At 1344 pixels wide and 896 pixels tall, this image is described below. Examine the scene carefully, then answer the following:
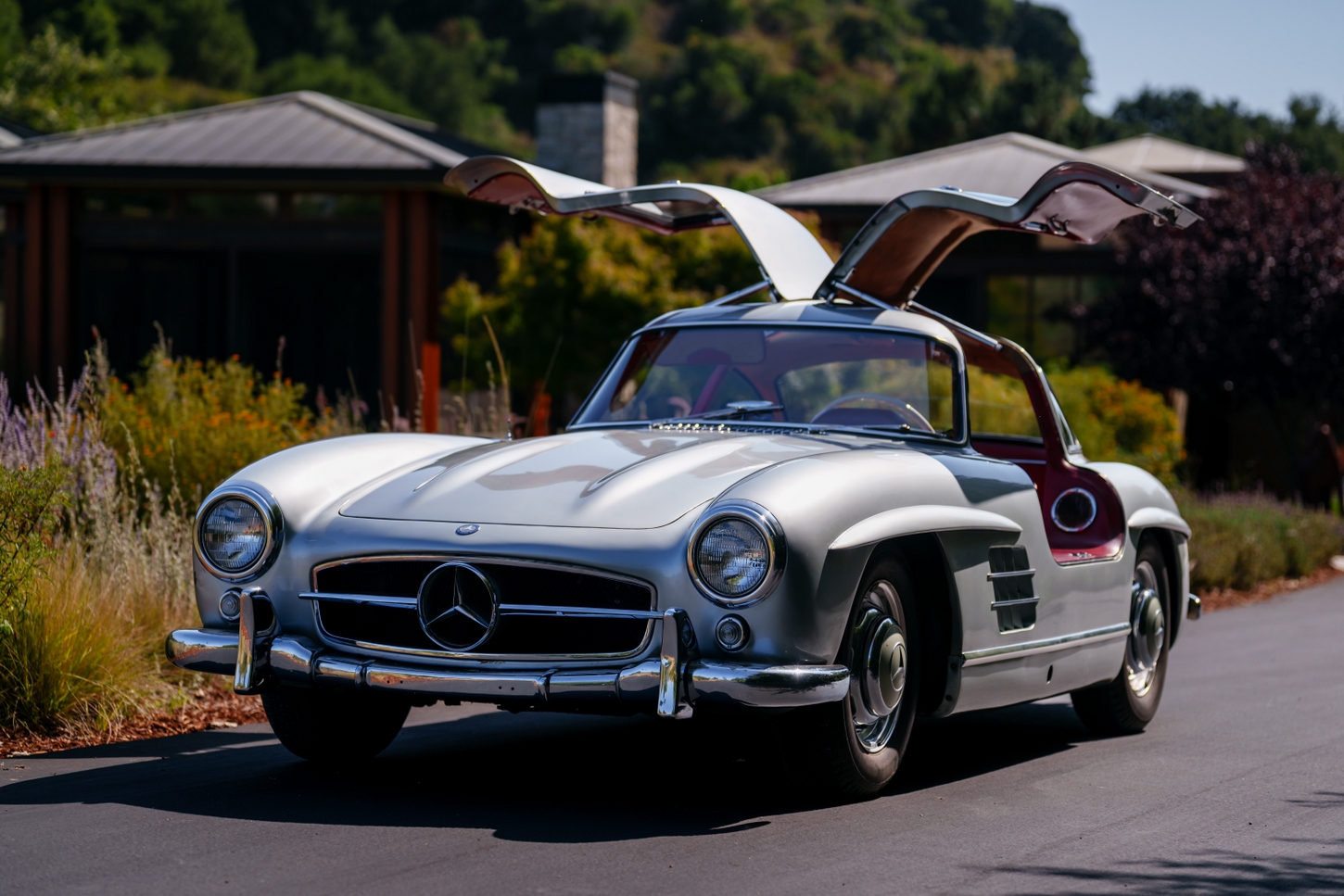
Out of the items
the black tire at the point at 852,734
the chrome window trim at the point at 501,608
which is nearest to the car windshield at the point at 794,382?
the black tire at the point at 852,734

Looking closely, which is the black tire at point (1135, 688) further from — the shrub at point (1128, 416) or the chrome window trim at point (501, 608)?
the shrub at point (1128, 416)

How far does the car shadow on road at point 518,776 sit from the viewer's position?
526cm

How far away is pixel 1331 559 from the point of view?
18.0 m

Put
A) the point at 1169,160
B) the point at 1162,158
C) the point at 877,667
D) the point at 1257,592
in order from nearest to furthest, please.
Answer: the point at 877,667 → the point at 1257,592 → the point at 1169,160 → the point at 1162,158

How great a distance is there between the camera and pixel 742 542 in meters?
5.03

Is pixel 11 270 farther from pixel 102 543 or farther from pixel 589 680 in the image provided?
pixel 589 680

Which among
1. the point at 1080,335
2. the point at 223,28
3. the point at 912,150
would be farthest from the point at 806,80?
the point at 1080,335

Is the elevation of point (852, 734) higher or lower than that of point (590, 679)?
lower

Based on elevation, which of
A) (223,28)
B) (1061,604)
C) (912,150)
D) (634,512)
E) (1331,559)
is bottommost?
(1331,559)

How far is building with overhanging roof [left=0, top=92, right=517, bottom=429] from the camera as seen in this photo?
2064 centimetres

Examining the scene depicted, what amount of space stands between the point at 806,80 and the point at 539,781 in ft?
295

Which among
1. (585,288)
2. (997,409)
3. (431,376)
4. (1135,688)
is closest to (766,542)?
(1135,688)

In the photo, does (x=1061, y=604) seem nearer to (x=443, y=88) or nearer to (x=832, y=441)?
(x=832, y=441)

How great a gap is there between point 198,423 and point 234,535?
4838 millimetres
